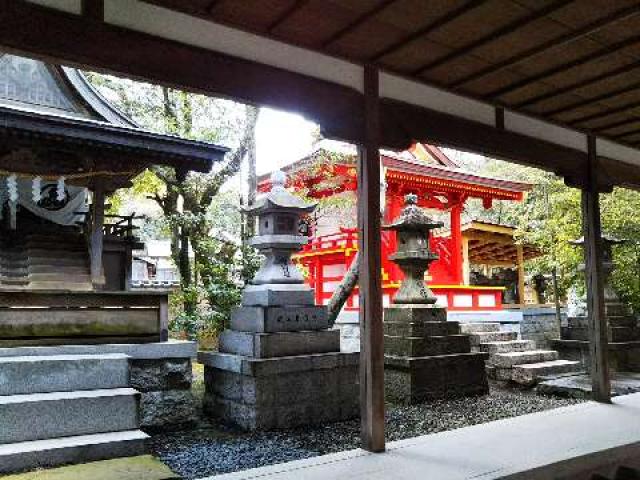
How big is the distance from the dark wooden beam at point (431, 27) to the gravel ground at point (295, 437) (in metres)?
4.13

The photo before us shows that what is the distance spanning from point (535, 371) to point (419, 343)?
114 inches

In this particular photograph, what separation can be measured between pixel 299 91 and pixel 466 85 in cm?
180

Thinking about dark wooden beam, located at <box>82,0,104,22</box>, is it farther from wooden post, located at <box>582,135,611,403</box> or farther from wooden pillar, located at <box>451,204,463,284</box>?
wooden pillar, located at <box>451,204,463,284</box>

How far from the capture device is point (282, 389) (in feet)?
23.3

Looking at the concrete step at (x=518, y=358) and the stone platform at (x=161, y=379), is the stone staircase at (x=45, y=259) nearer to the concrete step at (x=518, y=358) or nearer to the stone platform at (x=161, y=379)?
the stone platform at (x=161, y=379)

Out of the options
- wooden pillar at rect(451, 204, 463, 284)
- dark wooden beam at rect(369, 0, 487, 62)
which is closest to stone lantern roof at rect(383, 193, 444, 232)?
wooden pillar at rect(451, 204, 463, 284)

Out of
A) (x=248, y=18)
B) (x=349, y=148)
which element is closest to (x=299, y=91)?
(x=248, y=18)

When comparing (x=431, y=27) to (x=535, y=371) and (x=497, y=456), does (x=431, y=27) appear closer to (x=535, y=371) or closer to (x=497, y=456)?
(x=497, y=456)

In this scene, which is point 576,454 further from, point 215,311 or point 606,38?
point 215,311

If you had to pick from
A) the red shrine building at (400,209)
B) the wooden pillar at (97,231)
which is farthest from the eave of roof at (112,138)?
the red shrine building at (400,209)

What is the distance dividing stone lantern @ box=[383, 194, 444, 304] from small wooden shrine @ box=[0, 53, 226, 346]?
12.6 ft

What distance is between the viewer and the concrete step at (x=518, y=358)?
10766mm

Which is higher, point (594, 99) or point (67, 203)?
point (594, 99)

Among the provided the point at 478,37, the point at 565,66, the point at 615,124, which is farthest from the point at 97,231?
the point at 615,124
